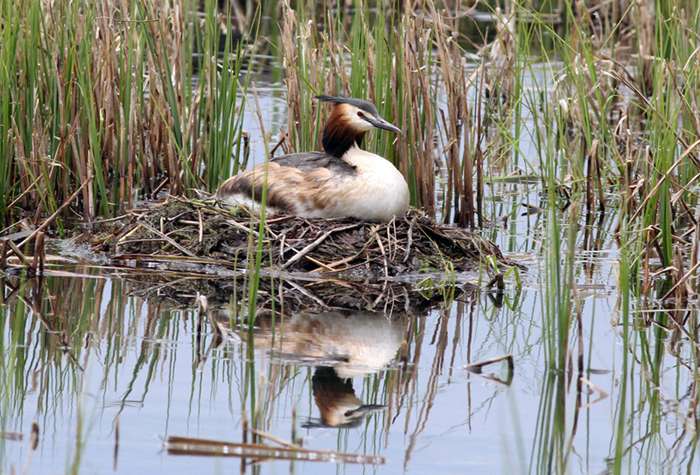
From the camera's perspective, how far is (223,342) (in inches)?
240

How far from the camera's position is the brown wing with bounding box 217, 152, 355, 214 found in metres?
7.66

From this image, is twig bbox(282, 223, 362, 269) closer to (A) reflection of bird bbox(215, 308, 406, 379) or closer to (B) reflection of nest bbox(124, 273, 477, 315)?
(B) reflection of nest bbox(124, 273, 477, 315)

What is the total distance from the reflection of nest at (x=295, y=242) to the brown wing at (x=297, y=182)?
0.14 metres

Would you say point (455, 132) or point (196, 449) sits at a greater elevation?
point (455, 132)

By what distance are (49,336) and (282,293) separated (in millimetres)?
1313

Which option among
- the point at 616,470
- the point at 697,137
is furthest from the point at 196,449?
the point at 697,137

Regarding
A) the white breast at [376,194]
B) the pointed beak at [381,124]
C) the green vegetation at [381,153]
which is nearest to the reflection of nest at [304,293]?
the green vegetation at [381,153]

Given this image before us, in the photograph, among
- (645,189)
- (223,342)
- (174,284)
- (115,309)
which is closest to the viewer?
→ (223,342)

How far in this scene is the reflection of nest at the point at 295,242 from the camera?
24.2 ft

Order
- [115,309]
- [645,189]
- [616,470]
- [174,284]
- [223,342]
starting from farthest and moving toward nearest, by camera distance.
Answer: [645,189] → [174,284] → [115,309] → [223,342] → [616,470]

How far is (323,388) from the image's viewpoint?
5512mm

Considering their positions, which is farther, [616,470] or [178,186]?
[178,186]

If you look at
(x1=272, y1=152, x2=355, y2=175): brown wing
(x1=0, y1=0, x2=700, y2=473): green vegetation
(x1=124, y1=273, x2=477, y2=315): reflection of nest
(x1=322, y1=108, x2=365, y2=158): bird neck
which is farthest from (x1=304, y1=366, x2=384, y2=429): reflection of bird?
(x1=322, y1=108, x2=365, y2=158): bird neck

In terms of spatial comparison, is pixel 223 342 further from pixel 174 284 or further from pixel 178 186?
pixel 178 186
